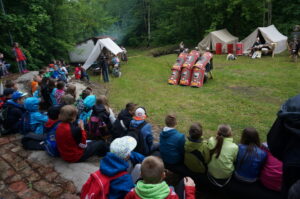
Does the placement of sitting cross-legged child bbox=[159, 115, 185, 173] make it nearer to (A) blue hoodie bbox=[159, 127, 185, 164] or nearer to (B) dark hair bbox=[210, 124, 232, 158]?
(A) blue hoodie bbox=[159, 127, 185, 164]

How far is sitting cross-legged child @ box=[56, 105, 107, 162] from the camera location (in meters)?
3.31

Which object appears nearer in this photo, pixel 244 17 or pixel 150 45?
pixel 244 17

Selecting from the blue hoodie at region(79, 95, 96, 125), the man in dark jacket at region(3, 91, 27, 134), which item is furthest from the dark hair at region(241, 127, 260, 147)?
the man in dark jacket at region(3, 91, 27, 134)

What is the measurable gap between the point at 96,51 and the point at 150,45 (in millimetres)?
17176

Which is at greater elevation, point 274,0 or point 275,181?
point 274,0

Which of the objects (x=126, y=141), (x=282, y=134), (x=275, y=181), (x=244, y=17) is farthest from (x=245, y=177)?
(x=244, y=17)

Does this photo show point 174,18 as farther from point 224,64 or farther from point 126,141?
point 126,141

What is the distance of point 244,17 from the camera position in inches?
821

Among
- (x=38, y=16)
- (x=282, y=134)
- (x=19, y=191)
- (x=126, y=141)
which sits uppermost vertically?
(x=38, y=16)

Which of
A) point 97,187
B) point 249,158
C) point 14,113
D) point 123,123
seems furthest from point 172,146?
point 14,113

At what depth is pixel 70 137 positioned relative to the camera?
3326 mm

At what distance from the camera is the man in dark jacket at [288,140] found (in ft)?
4.16

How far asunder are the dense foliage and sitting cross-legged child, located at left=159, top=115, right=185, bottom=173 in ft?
34.4

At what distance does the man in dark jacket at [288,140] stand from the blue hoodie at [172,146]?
1.93 meters
